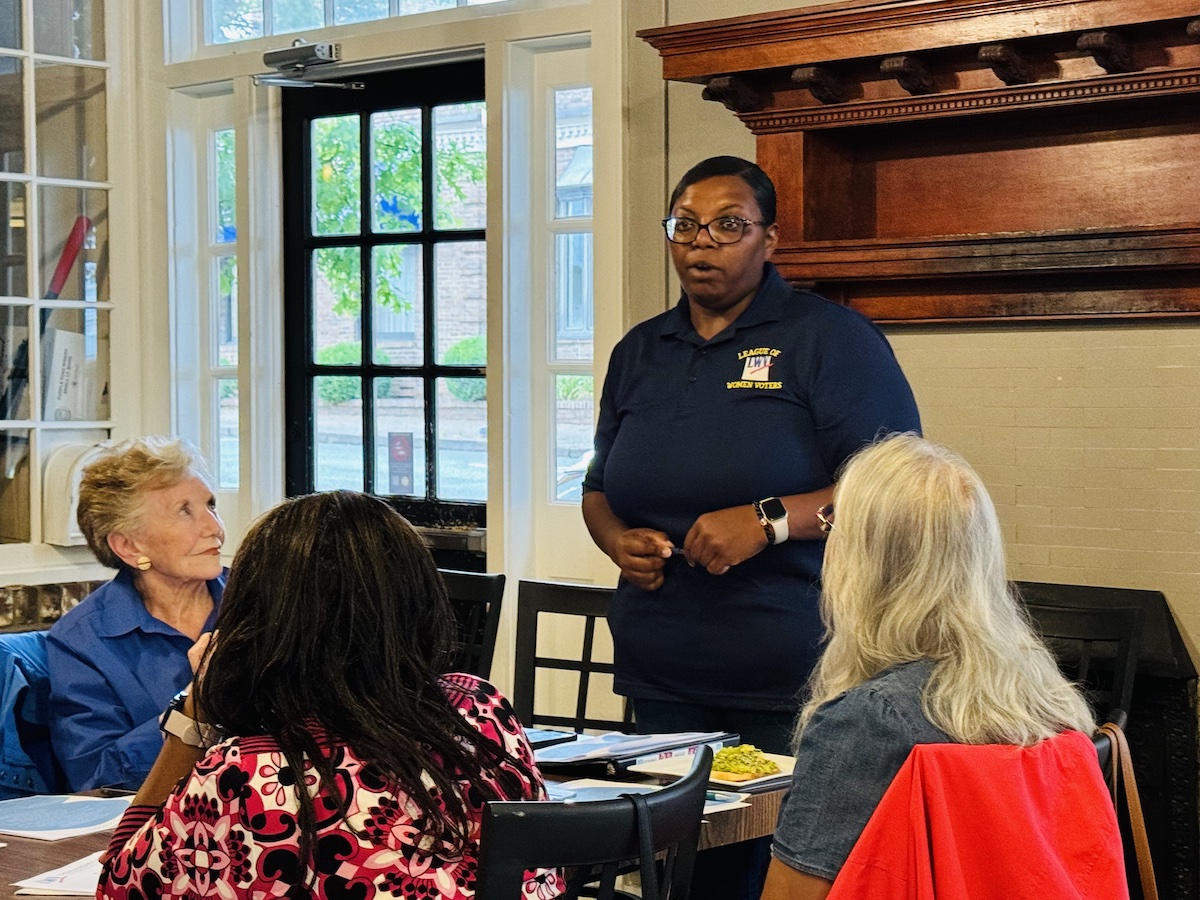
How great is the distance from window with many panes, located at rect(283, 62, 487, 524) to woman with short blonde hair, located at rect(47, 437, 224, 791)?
1.57 m

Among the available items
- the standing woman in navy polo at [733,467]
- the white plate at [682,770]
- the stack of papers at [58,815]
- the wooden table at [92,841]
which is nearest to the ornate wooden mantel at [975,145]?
the standing woman in navy polo at [733,467]

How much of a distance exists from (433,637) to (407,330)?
3010 mm

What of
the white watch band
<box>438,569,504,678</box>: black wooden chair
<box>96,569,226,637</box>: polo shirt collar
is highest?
the white watch band

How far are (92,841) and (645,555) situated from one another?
103 centimetres

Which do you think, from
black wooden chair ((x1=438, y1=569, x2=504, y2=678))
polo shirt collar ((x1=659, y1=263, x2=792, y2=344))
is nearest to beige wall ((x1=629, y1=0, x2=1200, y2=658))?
polo shirt collar ((x1=659, y1=263, x2=792, y2=344))

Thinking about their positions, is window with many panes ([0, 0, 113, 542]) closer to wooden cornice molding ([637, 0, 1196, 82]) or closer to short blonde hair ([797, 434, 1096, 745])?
wooden cornice molding ([637, 0, 1196, 82])

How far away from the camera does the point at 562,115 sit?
13.3ft

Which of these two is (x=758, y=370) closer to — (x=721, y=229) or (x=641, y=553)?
(x=721, y=229)

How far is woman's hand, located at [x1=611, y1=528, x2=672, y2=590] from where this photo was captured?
2600 millimetres

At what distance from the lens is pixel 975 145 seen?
3.37 m

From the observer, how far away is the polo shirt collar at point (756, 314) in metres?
2.67

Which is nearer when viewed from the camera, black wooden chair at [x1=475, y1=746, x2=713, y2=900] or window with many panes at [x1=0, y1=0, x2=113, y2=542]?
black wooden chair at [x1=475, y1=746, x2=713, y2=900]

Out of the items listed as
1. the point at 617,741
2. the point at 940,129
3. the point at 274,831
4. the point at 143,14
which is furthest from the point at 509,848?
the point at 143,14

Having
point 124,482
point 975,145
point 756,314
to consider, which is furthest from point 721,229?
point 124,482
